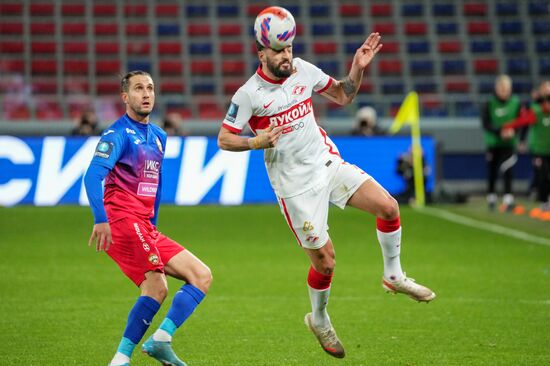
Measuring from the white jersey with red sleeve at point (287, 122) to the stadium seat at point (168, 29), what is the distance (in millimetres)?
20805

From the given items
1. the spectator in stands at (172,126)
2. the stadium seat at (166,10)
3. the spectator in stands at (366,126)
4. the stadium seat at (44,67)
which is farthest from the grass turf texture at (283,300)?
the stadium seat at (166,10)

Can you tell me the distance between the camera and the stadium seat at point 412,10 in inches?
1114

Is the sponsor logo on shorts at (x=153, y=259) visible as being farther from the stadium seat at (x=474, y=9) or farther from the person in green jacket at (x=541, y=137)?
the stadium seat at (x=474, y=9)

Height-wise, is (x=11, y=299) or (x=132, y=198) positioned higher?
(x=132, y=198)

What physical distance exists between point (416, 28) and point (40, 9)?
1042cm

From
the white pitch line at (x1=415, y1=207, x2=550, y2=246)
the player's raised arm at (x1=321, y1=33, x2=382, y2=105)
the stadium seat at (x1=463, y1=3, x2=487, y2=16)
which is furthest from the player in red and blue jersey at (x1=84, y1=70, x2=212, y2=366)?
the stadium seat at (x1=463, y1=3, x2=487, y2=16)

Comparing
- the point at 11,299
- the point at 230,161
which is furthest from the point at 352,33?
the point at 11,299

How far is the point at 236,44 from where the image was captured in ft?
A: 89.4

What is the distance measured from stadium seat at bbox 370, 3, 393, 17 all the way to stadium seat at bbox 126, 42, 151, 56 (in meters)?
6.44

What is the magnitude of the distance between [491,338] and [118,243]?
123 inches

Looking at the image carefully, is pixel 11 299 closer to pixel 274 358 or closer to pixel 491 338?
pixel 274 358

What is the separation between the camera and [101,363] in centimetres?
682

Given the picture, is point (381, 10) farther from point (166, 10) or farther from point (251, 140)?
point (251, 140)

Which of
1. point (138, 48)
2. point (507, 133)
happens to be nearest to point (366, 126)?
point (507, 133)
